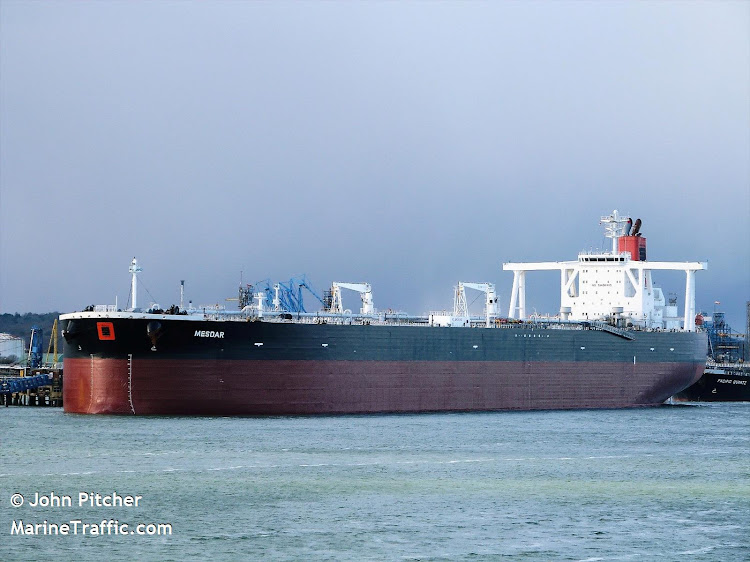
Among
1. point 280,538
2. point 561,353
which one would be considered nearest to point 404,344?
point 561,353

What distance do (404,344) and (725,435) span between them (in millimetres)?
10731

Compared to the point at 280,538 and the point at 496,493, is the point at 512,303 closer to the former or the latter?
the point at 496,493

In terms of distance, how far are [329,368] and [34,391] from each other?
17459 mm

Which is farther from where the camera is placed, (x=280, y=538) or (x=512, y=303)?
(x=512, y=303)

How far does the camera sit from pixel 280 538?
19.9 meters

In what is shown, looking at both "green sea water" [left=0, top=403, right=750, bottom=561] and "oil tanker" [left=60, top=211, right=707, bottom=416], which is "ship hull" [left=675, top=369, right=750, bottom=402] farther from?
"green sea water" [left=0, top=403, right=750, bottom=561]

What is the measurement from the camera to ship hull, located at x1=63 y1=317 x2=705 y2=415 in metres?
37.3

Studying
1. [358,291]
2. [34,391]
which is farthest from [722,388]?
[34,391]

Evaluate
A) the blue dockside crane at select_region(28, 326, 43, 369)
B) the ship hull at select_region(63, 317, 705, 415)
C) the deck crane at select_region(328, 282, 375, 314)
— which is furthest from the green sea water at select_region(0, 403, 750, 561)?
the blue dockside crane at select_region(28, 326, 43, 369)

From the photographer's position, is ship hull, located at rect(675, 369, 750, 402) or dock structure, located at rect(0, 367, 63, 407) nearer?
dock structure, located at rect(0, 367, 63, 407)

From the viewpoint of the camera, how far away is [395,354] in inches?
1630

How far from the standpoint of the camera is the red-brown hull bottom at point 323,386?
123ft

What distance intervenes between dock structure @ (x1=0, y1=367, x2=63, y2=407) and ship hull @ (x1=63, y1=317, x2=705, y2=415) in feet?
37.8

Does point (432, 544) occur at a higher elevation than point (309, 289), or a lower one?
lower
